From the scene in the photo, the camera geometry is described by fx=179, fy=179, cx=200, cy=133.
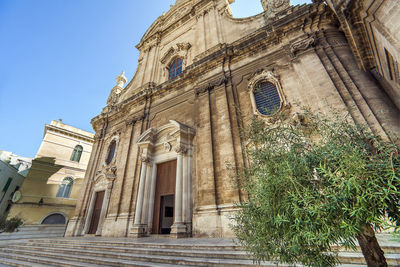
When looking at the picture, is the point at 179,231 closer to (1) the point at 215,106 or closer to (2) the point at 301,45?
(1) the point at 215,106

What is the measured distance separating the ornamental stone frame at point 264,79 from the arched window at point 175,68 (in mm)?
6421

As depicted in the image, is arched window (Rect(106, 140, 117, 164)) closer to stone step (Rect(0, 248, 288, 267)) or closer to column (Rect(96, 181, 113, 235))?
column (Rect(96, 181, 113, 235))

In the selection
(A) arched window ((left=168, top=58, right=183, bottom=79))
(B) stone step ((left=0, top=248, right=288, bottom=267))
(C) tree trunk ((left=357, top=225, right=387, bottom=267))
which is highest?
(A) arched window ((left=168, top=58, right=183, bottom=79))

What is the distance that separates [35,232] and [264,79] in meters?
20.0

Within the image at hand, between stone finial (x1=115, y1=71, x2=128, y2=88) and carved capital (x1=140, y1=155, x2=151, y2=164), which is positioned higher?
stone finial (x1=115, y1=71, x2=128, y2=88)

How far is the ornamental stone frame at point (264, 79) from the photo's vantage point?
7.03 meters

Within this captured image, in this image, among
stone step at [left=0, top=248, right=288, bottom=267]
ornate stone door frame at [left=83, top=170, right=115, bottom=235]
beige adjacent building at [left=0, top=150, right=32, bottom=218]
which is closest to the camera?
stone step at [left=0, top=248, right=288, bottom=267]

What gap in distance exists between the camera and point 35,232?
46.7 ft

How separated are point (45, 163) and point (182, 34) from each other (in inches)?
657

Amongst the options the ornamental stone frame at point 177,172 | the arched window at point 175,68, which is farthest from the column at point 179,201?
the arched window at point 175,68

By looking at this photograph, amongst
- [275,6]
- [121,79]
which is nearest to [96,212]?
[121,79]

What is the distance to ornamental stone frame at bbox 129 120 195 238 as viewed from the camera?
7223 mm

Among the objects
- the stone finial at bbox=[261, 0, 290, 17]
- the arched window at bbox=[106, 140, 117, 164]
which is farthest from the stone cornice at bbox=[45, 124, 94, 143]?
the stone finial at bbox=[261, 0, 290, 17]

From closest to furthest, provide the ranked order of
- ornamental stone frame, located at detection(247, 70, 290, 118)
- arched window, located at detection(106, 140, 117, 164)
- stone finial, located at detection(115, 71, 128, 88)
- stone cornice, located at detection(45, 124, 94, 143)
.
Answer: ornamental stone frame, located at detection(247, 70, 290, 118), arched window, located at detection(106, 140, 117, 164), stone finial, located at detection(115, 71, 128, 88), stone cornice, located at detection(45, 124, 94, 143)
